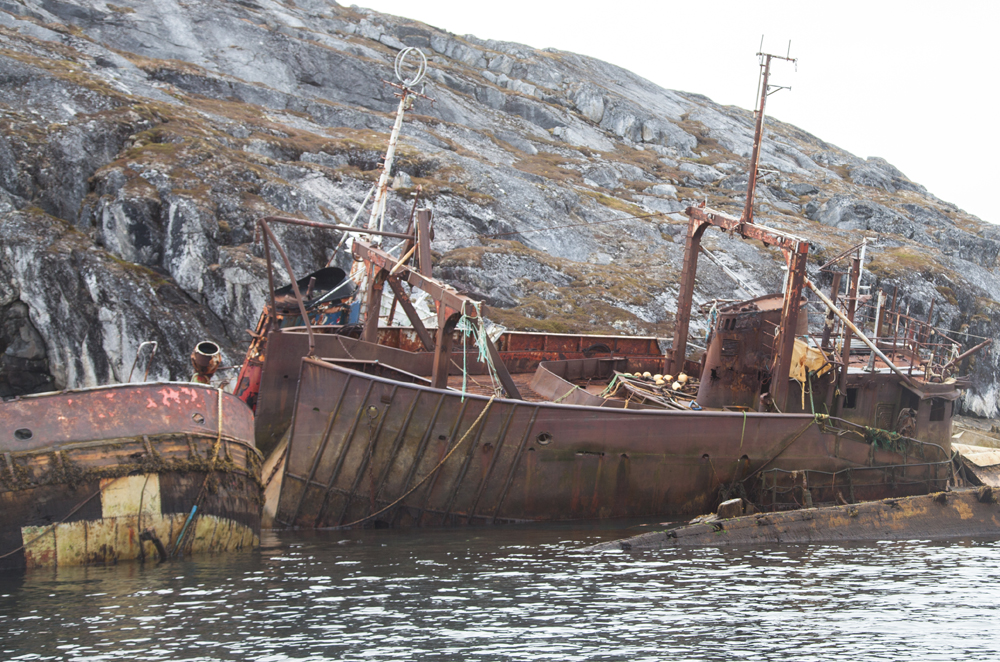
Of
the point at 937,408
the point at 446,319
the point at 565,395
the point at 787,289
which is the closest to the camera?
the point at 446,319

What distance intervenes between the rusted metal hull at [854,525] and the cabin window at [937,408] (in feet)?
12.0

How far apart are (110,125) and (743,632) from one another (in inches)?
1494

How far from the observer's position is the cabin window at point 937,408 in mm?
19047

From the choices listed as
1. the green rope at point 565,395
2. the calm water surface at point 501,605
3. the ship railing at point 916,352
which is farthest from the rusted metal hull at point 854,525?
the green rope at point 565,395

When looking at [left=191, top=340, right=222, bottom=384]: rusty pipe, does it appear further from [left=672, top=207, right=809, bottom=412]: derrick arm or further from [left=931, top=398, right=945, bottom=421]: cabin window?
[left=931, top=398, right=945, bottom=421]: cabin window

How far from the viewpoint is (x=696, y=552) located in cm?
1248

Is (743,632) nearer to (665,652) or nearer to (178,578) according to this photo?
(665,652)

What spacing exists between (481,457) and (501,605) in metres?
4.50

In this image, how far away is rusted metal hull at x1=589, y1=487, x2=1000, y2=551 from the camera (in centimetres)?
1298

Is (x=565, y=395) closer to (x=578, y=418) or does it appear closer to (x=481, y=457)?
(x=578, y=418)

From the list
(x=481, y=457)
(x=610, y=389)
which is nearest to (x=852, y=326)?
(x=610, y=389)

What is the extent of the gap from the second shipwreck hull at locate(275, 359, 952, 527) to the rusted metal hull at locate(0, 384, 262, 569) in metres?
1.71

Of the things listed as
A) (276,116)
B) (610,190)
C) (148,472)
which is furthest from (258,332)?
(610,190)

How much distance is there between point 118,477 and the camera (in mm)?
10617
